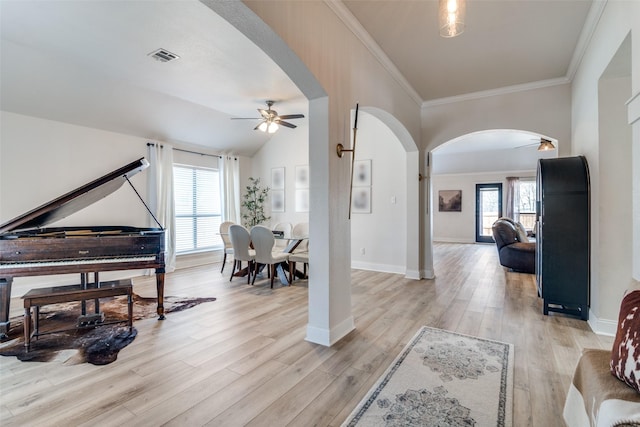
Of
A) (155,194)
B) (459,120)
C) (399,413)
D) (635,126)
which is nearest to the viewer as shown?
(399,413)

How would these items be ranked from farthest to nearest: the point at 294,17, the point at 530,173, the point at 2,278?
the point at 530,173 < the point at 2,278 < the point at 294,17

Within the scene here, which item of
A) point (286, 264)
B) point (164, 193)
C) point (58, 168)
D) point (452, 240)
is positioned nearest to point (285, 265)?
point (286, 264)

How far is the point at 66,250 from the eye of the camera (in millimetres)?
2746

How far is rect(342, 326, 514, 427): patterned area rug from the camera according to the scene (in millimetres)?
1658

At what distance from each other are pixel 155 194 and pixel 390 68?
4.65 metres

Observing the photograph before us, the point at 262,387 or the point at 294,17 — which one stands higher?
the point at 294,17

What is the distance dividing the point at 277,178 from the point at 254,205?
880 millimetres

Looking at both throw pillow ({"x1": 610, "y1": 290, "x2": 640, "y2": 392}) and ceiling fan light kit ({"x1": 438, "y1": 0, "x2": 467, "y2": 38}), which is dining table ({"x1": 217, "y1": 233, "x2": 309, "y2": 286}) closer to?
ceiling fan light kit ({"x1": 438, "y1": 0, "x2": 467, "y2": 38})

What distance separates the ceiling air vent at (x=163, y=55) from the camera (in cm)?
349

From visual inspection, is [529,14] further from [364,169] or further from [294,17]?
[364,169]

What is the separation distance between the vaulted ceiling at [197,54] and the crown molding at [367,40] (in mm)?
17

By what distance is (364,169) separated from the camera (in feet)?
19.2

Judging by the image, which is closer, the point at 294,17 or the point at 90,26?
the point at 294,17

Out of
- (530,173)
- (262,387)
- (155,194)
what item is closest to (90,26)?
(155,194)
